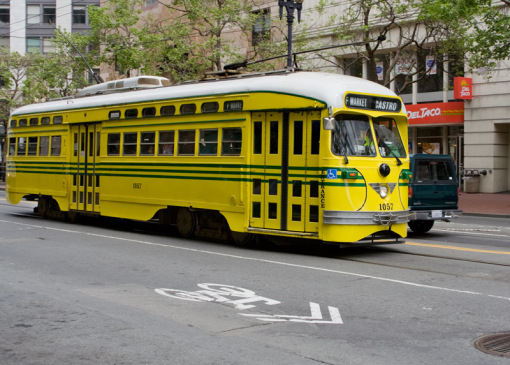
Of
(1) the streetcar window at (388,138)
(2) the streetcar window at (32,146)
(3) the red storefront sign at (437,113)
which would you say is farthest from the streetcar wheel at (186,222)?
(3) the red storefront sign at (437,113)

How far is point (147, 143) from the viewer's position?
52.2 feet

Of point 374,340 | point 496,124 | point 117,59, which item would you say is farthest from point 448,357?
point 117,59

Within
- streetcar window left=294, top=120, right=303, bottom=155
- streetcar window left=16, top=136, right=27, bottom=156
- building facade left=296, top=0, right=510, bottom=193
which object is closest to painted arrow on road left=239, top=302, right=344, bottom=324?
streetcar window left=294, top=120, right=303, bottom=155

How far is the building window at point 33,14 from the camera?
7069cm

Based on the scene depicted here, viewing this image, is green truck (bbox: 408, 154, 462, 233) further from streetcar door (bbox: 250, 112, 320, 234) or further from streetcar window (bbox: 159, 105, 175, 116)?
streetcar window (bbox: 159, 105, 175, 116)

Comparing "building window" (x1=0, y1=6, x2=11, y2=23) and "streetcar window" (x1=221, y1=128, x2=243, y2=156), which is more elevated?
"building window" (x1=0, y1=6, x2=11, y2=23)

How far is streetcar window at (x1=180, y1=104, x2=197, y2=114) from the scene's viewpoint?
1445cm

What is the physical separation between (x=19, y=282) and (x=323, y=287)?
4.28m

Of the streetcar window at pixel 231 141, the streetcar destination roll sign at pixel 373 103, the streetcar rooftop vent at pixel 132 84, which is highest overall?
the streetcar rooftop vent at pixel 132 84

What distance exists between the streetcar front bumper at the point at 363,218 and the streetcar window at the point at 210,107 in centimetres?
352

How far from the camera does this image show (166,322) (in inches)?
287

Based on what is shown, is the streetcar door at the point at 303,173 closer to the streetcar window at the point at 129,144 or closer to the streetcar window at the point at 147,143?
the streetcar window at the point at 147,143

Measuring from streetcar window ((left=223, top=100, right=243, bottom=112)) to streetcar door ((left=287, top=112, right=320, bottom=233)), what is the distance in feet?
4.07

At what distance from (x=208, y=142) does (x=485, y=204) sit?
16.0 metres
